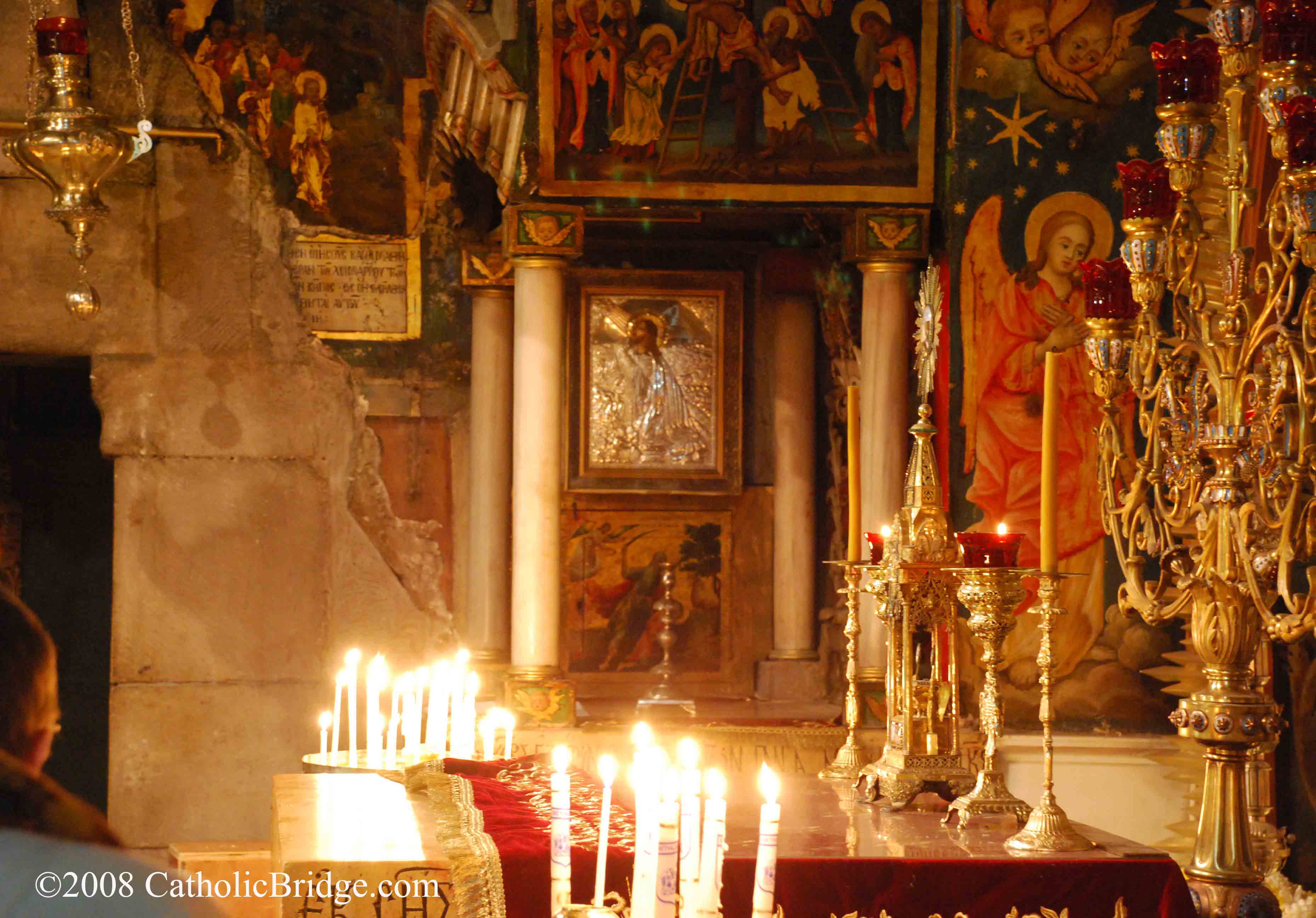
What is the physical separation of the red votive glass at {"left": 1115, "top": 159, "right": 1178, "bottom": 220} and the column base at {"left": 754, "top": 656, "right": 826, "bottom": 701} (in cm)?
624

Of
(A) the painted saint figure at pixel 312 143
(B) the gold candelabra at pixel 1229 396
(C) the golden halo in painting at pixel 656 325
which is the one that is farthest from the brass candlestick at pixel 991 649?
(A) the painted saint figure at pixel 312 143

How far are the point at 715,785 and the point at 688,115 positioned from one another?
20.4 ft

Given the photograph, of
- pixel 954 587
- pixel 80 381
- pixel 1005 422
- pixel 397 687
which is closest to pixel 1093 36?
pixel 1005 422

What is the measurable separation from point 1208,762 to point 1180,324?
3.74ft

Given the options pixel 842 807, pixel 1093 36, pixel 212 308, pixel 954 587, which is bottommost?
pixel 842 807

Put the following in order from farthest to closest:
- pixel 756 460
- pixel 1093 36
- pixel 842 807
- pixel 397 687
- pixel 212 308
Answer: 1. pixel 756 460
2. pixel 212 308
3. pixel 1093 36
4. pixel 397 687
5. pixel 842 807

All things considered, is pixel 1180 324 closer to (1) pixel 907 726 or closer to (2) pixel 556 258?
(1) pixel 907 726

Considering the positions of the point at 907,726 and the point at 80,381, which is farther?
the point at 80,381

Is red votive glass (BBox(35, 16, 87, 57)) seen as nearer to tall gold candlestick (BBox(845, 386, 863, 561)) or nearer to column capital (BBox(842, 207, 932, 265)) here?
column capital (BBox(842, 207, 932, 265))

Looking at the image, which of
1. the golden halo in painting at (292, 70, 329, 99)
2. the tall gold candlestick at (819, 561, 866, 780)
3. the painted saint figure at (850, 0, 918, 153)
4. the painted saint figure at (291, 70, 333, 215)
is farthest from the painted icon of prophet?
the tall gold candlestick at (819, 561, 866, 780)

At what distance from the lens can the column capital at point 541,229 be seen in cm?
853

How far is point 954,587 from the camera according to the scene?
5.07 metres

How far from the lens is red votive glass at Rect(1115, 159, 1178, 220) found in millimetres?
4090

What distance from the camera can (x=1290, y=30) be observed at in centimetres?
362
